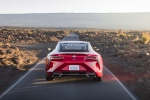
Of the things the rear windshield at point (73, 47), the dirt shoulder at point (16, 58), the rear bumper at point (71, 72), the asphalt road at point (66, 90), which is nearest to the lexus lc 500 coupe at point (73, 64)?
the rear bumper at point (71, 72)

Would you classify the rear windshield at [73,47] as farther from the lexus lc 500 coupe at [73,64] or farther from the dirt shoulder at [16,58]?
the dirt shoulder at [16,58]

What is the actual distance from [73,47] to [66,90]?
2.65 m

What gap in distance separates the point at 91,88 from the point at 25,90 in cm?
217

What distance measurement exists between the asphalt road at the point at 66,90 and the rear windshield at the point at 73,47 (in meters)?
1.16

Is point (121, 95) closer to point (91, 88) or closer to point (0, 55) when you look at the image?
point (91, 88)

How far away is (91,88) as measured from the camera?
41.8ft

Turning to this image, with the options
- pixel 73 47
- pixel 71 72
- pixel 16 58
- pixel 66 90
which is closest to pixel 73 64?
pixel 71 72

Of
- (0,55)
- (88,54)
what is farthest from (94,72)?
(0,55)

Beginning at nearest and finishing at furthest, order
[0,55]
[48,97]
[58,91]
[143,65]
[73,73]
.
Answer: [48,97]
[58,91]
[73,73]
[143,65]
[0,55]

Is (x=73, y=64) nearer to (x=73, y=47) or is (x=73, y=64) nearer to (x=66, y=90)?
(x=73, y=47)

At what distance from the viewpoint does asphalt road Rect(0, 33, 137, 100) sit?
431 inches

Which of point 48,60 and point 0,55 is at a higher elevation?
point 48,60

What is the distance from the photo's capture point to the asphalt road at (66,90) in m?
11.0

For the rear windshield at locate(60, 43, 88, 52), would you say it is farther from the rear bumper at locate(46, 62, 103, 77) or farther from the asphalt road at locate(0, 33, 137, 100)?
the asphalt road at locate(0, 33, 137, 100)
